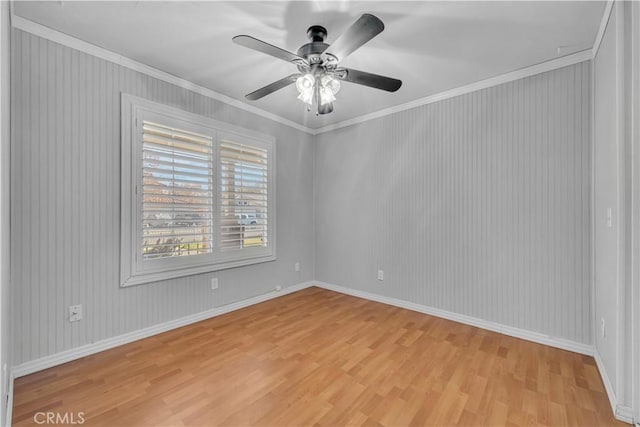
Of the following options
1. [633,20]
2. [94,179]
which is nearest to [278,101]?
[94,179]

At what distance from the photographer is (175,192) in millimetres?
2836

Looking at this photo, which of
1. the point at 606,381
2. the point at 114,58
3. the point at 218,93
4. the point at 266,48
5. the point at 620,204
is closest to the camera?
the point at 620,204

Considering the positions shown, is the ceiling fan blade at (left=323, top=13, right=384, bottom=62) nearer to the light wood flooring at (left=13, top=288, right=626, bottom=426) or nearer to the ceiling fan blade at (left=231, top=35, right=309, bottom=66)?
the ceiling fan blade at (left=231, top=35, right=309, bottom=66)

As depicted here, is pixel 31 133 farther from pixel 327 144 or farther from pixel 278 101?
pixel 327 144

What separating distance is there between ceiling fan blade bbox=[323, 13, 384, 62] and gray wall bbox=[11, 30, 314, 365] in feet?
6.35

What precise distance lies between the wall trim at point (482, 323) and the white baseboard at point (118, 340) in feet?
4.79

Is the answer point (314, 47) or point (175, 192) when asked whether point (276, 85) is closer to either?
point (314, 47)

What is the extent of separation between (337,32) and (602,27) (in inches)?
75.9

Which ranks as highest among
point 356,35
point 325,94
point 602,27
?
point 602,27

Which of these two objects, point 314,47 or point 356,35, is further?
point 314,47

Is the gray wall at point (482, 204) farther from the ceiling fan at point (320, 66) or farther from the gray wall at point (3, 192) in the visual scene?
the gray wall at point (3, 192)

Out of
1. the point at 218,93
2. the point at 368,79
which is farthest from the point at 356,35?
the point at 218,93

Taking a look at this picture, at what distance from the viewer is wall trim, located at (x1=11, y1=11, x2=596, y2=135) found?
2.12 meters

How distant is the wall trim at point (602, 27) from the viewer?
185cm
